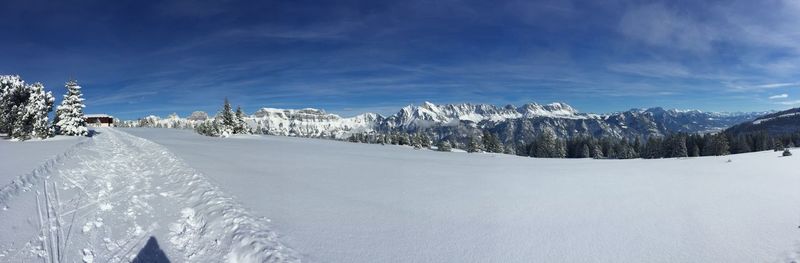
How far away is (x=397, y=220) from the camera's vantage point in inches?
458

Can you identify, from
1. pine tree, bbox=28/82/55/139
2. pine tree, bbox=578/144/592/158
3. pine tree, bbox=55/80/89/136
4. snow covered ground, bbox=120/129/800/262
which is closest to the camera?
snow covered ground, bbox=120/129/800/262

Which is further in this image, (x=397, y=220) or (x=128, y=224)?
(x=397, y=220)

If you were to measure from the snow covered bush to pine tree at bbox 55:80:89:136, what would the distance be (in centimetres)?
681

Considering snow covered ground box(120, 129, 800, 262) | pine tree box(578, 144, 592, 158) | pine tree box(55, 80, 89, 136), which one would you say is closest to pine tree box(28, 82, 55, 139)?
pine tree box(55, 80, 89, 136)

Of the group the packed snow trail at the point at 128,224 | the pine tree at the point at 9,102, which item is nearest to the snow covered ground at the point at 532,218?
the packed snow trail at the point at 128,224

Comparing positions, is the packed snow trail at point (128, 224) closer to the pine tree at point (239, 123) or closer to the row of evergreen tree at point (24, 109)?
the row of evergreen tree at point (24, 109)

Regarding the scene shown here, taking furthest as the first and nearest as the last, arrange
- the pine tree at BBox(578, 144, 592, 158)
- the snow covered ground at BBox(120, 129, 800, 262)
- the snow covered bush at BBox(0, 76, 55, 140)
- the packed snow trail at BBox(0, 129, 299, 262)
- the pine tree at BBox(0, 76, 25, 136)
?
1. the pine tree at BBox(578, 144, 592, 158)
2. the pine tree at BBox(0, 76, 25, 136)
3. the snow covered bush at BBox(0, 76, 55, 140)
4. the packed snow trail at BBox(0, 129, 299, 262)
5. the snow covered ground at BBox(120, 129, 800, 262)

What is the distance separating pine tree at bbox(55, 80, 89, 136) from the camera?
2018 inches

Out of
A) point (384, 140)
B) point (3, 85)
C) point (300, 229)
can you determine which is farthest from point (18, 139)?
point (384, 140)

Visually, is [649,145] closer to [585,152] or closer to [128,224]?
[585,152]

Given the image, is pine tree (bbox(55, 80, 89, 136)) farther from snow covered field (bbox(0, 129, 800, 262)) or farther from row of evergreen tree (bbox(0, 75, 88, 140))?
snow covered field (bbox(0, 129, 800, 262))

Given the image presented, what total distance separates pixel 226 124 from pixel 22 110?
39.9m

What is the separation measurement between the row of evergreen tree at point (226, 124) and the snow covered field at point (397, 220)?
61.6 metres

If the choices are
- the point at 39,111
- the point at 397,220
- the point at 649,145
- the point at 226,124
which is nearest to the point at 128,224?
the point at 397,220
